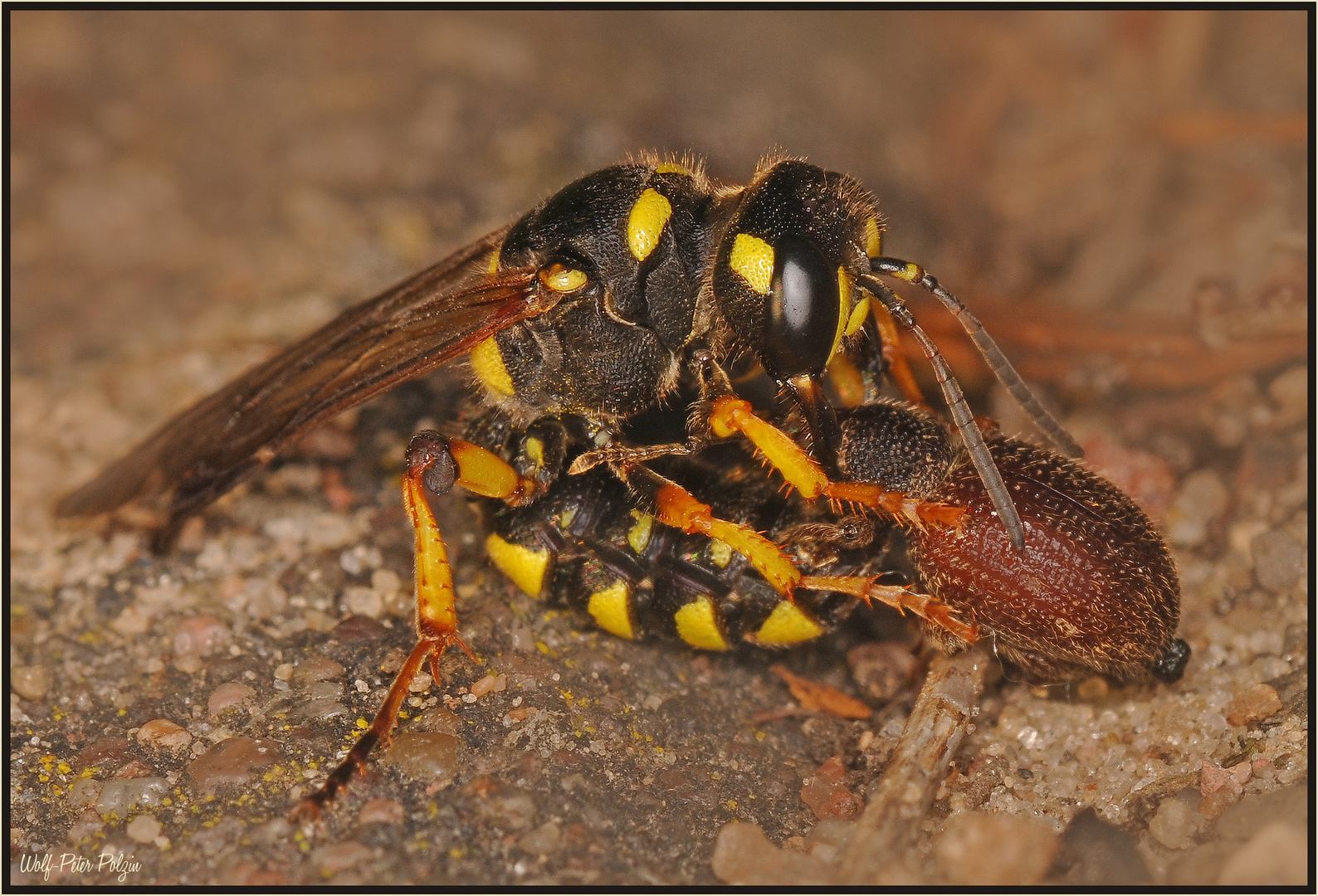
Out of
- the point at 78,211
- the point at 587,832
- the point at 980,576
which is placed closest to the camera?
the point at 587,832

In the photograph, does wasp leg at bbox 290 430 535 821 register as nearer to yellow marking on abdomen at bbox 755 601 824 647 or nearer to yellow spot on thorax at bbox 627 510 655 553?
yellow spot on thorax at bbox 627 510 655 553

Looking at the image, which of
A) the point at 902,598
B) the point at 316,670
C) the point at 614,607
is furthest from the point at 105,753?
the point at 902,598

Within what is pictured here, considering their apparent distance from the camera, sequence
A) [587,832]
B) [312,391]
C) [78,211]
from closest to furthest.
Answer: [587,832] < [312,391] < [78,211]

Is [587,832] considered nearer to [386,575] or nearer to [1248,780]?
[386,575]

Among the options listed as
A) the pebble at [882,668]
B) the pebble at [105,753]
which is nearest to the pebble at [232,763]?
the pebble at [105,753]

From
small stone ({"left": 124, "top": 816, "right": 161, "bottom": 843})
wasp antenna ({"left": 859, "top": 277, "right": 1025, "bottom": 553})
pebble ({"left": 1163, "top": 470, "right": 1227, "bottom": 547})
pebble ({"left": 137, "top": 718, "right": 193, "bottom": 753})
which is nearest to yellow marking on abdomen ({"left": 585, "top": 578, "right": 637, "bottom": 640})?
wasp antenna ({"left": 859, "top": 277, "right": 1025, "bottom": 553})

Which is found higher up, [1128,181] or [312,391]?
[1128,181]

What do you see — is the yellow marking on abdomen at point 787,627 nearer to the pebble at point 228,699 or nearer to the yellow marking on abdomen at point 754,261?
the yellow marking on abdomen at point 754,261

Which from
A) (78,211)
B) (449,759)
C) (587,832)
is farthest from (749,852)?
(78,211)
